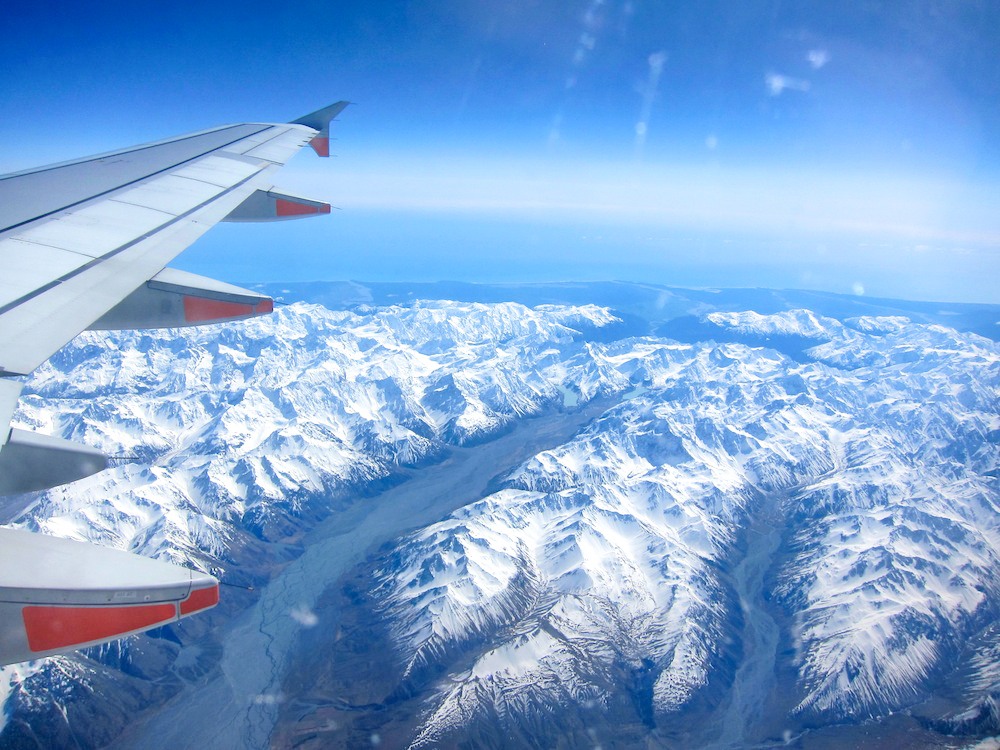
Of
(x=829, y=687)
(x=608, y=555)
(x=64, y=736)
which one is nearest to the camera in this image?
(x=64, y=736)

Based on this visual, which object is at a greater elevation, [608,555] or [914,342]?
[914,342]

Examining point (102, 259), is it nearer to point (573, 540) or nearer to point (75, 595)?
point (75, 595)

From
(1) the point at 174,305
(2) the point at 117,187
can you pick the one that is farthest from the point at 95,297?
(2) the point at 117,187

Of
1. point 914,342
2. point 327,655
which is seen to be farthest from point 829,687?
point 914,342

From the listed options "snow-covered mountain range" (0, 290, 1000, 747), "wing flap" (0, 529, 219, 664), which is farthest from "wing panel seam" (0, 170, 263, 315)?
"snow-covered mountain range" (0, 290, 1000, 747)

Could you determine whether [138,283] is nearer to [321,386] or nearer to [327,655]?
[327,655]

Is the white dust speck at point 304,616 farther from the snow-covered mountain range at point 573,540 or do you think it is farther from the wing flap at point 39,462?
the wing flap at point 39,462
